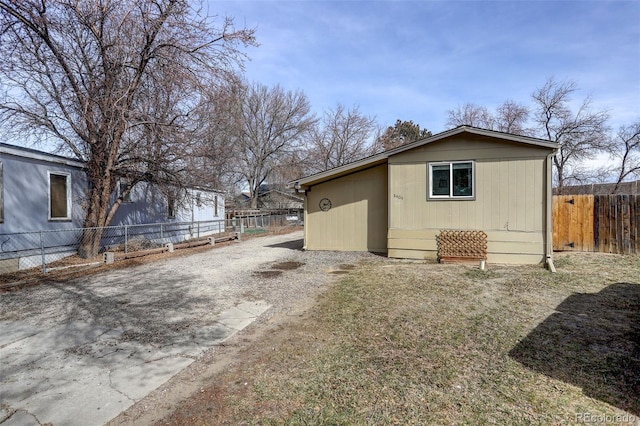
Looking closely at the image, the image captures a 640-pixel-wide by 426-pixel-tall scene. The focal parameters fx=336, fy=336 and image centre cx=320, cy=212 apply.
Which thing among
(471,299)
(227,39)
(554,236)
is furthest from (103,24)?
(554,236)

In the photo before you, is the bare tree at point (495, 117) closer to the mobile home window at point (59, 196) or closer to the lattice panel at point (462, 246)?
the lattice panel at point (462, 246)

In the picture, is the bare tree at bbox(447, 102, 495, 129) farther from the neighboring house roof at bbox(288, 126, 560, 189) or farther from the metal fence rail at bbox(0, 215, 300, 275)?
the metal fence rail at bbox(0, 215, 300, 275)

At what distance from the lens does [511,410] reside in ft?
7.86

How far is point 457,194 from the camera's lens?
8.84 metres

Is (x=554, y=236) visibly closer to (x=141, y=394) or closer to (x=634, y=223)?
(x=634, y=223)

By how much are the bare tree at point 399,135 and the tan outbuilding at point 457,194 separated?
74.3 ft

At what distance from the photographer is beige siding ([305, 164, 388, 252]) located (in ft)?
33.8

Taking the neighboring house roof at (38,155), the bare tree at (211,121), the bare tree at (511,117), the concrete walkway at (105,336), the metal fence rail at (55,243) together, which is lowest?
the concrete walkway at (105,336)

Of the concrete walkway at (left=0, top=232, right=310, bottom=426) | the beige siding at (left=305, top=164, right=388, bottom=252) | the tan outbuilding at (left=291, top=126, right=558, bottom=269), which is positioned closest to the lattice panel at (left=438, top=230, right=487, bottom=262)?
the tan outbuilding at (left=291, top=126, right=558, bottom=269)

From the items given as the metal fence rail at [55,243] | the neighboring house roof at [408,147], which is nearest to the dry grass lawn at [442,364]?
the neighboring house roof at [408,147]

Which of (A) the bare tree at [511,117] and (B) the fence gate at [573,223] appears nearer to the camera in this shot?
(B) the fence gate at [573,223]

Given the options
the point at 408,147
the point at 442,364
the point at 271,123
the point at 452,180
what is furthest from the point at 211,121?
the point at 271,123

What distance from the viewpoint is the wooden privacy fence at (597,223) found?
913 centimetres

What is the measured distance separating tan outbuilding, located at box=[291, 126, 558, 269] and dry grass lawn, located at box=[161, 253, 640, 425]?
9.28 feet
